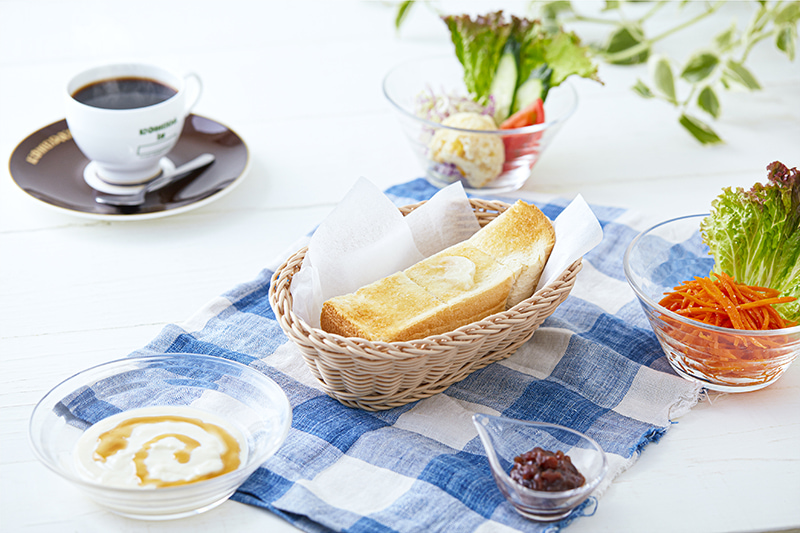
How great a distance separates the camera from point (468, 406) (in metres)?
1.15

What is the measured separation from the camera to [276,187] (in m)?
1.76

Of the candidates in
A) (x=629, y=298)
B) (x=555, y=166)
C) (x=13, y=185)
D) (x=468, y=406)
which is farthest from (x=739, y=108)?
(x=13, y=185)

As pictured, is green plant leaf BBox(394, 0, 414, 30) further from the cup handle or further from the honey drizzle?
the honey drizzle

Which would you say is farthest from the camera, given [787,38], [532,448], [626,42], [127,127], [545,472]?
[626,42]

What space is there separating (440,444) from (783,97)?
1.65 m

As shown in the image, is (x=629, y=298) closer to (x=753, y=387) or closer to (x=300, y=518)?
(x=753, y=387)

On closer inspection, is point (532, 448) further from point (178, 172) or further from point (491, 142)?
point (178, 172)

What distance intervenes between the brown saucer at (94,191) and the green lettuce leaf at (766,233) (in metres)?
0.99

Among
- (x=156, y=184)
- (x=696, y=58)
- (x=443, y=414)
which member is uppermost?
(x=696, y=58)

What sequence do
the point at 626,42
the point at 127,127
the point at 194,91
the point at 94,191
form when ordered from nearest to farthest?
1. the point at 127,127
2. the point at 94,191
3. the point at 194,91
4. the point at 626,42

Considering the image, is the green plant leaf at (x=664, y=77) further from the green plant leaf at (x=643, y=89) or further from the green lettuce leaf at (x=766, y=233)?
the green lettuce leaf at (x=766, y=233)

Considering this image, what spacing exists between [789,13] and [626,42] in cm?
44

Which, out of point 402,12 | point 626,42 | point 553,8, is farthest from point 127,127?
point 626,42

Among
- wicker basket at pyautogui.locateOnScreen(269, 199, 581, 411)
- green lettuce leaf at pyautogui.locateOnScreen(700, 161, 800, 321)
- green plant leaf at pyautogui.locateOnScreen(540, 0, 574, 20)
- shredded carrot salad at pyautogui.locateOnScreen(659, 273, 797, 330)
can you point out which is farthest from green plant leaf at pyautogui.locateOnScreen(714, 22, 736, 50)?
wicker basket at pyautogui.locateOnScreen(269, 199, 581, 411)
